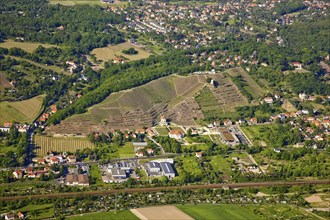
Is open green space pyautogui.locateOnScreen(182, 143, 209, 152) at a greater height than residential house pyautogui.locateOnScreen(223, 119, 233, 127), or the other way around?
open green space pyautogui.locateOnScreen(182, 143, 209, 152)

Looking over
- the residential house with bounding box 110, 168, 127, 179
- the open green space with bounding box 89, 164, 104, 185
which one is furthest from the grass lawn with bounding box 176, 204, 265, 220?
the open green space with bounding box 89, 164, 104, 185

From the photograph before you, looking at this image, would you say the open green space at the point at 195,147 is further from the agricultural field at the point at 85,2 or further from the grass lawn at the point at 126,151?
the agricultural field at the point at 85,2

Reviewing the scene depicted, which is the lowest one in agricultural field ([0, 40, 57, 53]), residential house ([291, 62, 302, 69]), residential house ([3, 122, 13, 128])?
agricultural field ([0, 40, 57, 53])

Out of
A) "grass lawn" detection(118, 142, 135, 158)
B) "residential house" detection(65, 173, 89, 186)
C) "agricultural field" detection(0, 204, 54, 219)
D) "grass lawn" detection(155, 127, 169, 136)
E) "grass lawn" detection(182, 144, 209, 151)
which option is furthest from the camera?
"grass lawn" detection(155, 127, 169, 136)

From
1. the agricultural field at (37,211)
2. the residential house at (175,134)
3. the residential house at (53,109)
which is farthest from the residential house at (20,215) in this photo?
the residential house at (53,109)

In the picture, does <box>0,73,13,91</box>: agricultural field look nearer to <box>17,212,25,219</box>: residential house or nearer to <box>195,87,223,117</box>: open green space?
<box>195,87,223,117</box>: open green space

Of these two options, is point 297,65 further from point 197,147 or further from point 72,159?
point 72,159
